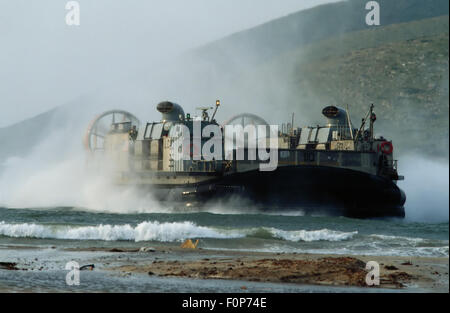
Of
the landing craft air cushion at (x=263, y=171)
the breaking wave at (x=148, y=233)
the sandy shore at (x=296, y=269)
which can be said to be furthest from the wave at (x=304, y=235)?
the landing craft air cushion at (x=263, y=171)

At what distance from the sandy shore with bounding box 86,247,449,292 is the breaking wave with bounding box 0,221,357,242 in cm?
661

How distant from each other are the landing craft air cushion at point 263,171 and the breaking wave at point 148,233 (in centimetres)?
1558

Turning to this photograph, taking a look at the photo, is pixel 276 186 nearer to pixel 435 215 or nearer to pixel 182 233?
pixel 435 215

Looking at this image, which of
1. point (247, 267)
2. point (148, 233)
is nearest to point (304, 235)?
point (148, 233)

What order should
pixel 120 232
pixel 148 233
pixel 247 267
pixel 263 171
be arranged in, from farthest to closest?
pixel 263 171 → pixel 120 232 → pixel 148 233 → pixel 247 267

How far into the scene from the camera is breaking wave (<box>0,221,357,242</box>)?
97.7ft

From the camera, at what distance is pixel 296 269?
19.0 metres

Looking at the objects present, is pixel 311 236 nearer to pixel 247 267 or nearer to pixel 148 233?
pixel 148 233

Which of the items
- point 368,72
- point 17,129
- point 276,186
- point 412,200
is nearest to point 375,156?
point 412,200

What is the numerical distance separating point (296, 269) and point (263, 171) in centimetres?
2881

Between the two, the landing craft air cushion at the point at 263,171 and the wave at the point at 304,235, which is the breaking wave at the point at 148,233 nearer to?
the wave at the point at 304,235

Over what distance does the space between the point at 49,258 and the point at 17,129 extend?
7951 cm

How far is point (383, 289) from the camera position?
16609 millimetres

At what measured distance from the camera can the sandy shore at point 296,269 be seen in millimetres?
17781
